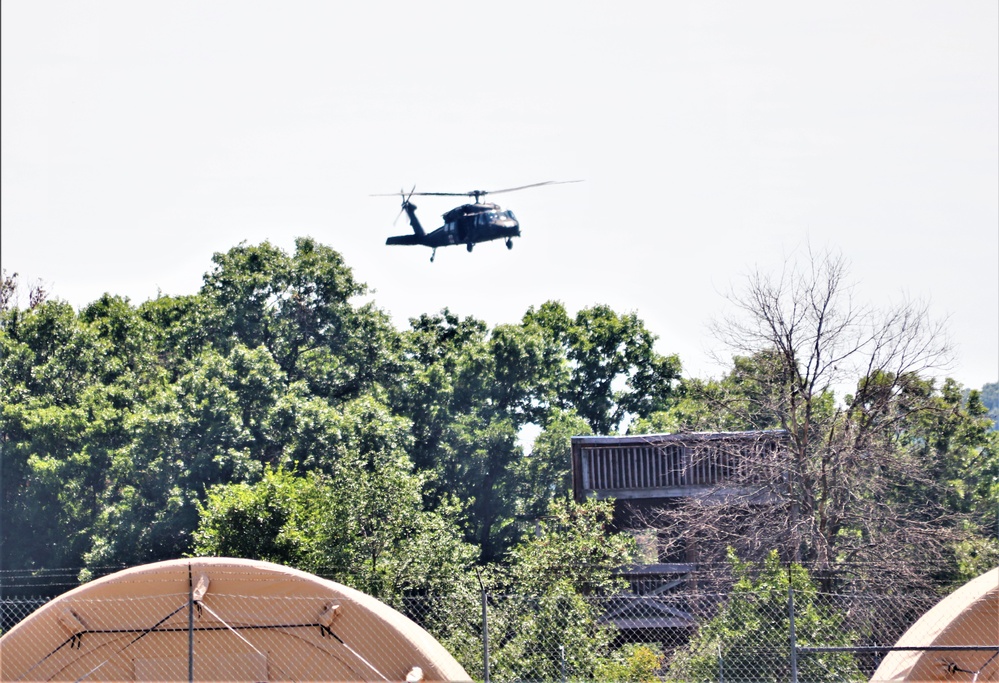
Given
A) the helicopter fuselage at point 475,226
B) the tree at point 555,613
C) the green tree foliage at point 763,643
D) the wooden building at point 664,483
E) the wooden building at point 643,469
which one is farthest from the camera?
the helicopter fuselage at point 475,226

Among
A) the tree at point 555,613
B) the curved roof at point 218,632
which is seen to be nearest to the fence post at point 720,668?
the tree at point 555,613

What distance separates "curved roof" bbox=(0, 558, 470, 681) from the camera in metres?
11.4

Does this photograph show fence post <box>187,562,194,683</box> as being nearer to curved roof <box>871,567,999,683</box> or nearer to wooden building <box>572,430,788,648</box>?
curved roof <box>871,567,999,683</box>

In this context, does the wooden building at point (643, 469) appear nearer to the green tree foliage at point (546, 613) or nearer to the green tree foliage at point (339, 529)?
the green tree foliage at point (546, 613)

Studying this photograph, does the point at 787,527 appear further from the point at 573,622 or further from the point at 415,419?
the point at 415,419

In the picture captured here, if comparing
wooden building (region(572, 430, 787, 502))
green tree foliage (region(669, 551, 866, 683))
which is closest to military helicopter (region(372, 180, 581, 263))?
wooden building (region(572, 430, 787, 502))

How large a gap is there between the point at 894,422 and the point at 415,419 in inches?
820

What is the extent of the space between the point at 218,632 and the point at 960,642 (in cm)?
704

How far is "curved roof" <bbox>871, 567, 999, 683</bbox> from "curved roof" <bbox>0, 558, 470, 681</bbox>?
4169 mm

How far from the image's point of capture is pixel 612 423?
4716 centimetres

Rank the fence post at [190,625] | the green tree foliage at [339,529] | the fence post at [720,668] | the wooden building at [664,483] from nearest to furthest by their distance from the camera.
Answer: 1. the fence post at [190,625]
2. the fence post at [720,668]
3. the green tree foliage at [339,529]
4. the wooden building at [664,483]

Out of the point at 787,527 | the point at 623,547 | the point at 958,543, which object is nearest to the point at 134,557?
the point at 623,547

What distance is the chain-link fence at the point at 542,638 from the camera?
11531 millimetres

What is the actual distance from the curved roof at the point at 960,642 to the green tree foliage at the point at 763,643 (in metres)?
3.75
